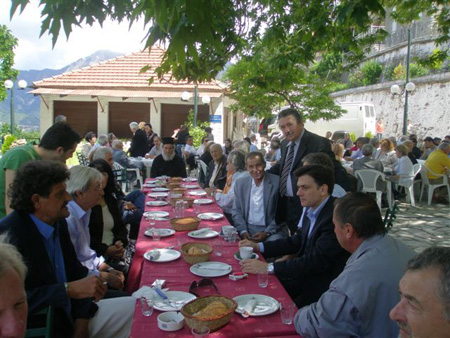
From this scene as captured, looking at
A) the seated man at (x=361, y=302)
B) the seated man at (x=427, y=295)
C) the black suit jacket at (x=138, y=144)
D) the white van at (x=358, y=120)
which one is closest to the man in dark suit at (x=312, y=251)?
the seated man at (x=361, y=302)

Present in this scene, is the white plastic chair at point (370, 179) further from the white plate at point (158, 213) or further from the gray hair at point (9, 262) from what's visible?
the gray hair at point (9, 262)

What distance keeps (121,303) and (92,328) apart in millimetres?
245

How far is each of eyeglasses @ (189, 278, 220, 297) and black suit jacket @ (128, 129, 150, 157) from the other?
31.4 feet

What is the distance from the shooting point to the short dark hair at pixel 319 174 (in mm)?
3168

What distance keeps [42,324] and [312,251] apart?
1.78 meters

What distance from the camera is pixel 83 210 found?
3221 millimetres

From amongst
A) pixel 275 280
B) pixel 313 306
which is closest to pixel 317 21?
pixel 275 280

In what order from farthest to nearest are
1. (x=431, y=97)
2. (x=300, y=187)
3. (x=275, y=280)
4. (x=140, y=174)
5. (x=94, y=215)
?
(x=431, y=97) → (x=140, y=174) → (x=94, y=215) → (x=300, y=187) → (x=275, y=280)

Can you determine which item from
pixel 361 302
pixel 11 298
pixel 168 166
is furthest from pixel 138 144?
pixel 11 298

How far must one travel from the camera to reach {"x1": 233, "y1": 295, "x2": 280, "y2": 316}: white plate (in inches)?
83.7

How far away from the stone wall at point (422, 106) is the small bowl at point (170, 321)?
20543 mm

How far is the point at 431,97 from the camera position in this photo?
68.3ft

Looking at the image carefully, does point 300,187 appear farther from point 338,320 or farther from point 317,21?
point 317,21

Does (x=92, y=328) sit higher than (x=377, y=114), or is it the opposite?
(x=377, y=114)
